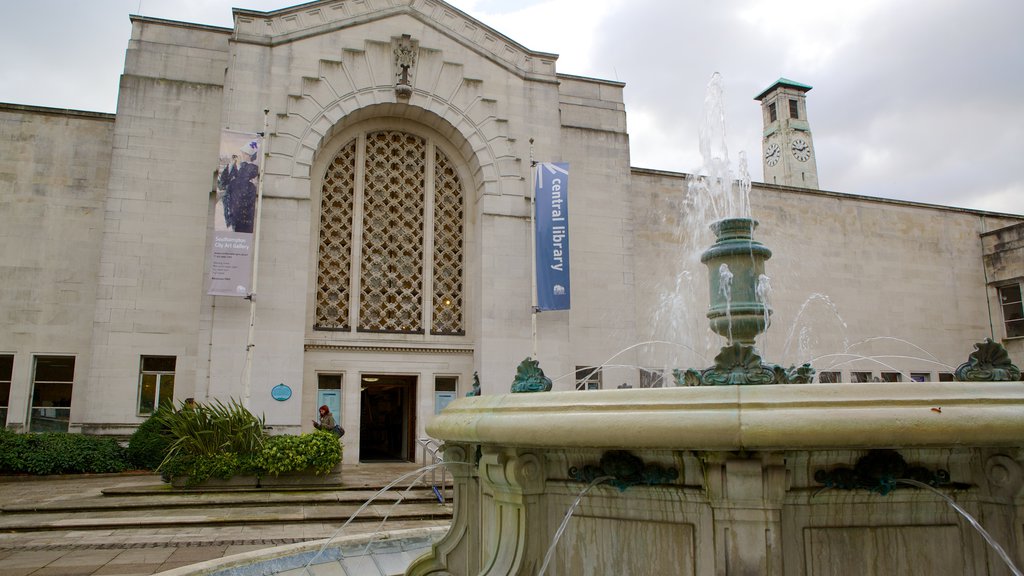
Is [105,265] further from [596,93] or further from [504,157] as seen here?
[596,93]

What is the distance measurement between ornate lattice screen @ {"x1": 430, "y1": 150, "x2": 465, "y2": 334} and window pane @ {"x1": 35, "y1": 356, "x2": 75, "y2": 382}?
10.1 metres

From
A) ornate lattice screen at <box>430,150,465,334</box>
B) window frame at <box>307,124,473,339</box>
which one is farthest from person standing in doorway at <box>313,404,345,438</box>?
ornate lattice screen at <box>430,150,465,334</box>

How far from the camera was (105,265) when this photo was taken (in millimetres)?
19656

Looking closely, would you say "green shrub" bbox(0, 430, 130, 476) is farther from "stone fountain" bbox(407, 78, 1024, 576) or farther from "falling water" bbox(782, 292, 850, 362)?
"falling water" bbox(782, 292, 850, 362)

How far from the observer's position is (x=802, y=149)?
69.9m

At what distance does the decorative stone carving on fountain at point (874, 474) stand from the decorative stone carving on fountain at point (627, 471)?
2.63 ft

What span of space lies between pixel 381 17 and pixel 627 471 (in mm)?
20372

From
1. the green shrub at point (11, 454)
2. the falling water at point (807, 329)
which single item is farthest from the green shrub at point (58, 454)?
the falling water at point (807, 329)

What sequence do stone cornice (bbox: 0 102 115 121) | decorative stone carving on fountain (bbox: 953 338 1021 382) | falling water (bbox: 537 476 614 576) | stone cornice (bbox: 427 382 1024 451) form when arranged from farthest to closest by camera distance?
stone cornice (bbox: 0 102 115 121)
falling water (bbox: 537 476 614 576)
decorative stone carving on fountain (bbox: 953 338 1021 382)
stone cornice (bbox: 427 382 1024 451)

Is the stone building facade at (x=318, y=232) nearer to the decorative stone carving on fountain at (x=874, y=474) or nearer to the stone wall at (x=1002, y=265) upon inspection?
the stone wall at (x=1002, y=265)

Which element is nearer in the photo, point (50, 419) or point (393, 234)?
point (50, 419)

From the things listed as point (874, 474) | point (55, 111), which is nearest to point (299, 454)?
point (874, 474)

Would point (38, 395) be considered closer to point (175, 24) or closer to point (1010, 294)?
point (175, 24)

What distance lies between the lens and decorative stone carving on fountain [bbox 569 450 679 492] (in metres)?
4.01
